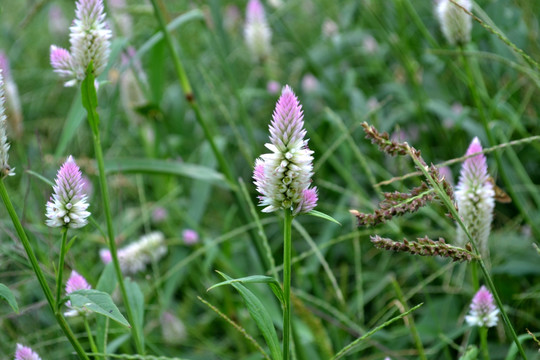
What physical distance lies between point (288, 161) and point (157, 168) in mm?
875

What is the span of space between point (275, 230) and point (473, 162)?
1277mm

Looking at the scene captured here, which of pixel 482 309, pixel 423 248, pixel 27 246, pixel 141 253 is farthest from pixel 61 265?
pixel 141 253

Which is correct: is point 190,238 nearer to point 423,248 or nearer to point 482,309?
point 482,309

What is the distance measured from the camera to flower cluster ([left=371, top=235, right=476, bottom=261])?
0.77 meters

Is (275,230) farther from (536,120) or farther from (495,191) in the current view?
(495,191)

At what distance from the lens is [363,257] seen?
2100mm

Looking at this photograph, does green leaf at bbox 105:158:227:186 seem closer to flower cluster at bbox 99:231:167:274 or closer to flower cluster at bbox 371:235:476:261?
flower cluster at bbox 99:231:167:274

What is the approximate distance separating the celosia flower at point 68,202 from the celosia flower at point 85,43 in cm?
24

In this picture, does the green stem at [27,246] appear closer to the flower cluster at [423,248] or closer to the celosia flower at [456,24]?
the flower cluster at [423,248]

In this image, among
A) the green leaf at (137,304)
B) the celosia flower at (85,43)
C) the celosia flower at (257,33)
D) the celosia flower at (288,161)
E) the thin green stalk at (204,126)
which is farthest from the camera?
the celosia flower at (257,33)

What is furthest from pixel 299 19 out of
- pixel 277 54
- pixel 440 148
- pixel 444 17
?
pixel 444 17

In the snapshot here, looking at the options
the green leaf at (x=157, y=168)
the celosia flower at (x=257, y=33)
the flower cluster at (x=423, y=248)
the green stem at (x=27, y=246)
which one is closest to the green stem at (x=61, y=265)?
the green stem at (x=27, y=246)

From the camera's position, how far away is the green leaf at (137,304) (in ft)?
3.56

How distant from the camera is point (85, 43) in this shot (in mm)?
990
